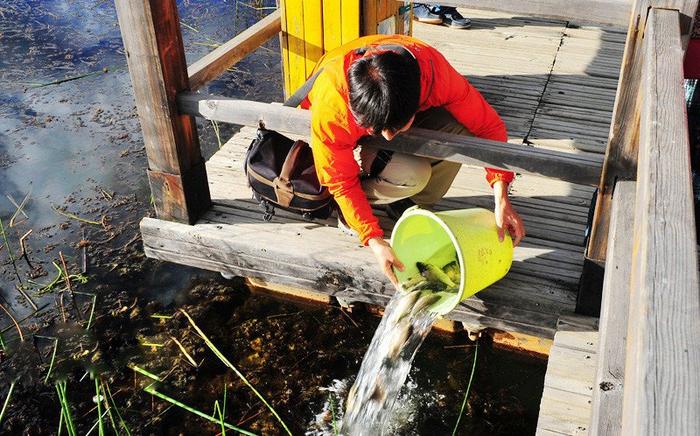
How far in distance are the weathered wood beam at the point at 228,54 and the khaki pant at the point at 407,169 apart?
0.84 meters

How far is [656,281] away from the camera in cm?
104

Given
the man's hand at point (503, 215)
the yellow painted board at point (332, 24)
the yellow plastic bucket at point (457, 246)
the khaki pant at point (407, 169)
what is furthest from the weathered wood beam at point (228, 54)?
the man's hand at point (503, 215)

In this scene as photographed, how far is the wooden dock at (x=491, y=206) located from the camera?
2820 mm

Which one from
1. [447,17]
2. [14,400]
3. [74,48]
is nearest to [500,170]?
[14,400]

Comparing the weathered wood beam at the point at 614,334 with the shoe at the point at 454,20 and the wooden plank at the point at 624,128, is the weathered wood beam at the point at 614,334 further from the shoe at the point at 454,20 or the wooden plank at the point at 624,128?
the shoe at the point at 454,20

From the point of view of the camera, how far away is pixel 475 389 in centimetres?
327

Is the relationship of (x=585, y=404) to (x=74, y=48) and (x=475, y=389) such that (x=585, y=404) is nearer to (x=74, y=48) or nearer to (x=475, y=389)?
(x=475, y=389)

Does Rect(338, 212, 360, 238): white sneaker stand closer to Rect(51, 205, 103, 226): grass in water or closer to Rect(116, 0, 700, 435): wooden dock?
Rect(116, 0, 700, 435): wooden dock

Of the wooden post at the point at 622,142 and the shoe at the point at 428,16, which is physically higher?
the wooden post at the point at 622,142

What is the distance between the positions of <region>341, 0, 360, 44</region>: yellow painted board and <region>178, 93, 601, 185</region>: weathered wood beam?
110cm

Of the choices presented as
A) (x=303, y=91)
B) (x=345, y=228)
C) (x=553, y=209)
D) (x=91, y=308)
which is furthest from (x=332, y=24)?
(x=91, y=308)

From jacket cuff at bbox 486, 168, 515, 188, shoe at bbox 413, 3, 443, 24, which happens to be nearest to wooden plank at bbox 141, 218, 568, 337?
jacket cuff at bbox 486, 168, 515, 188

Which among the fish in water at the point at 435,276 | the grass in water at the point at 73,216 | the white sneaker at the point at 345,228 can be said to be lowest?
the grass in water at the point at 73,216

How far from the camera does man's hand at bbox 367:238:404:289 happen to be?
2629 millimetres
